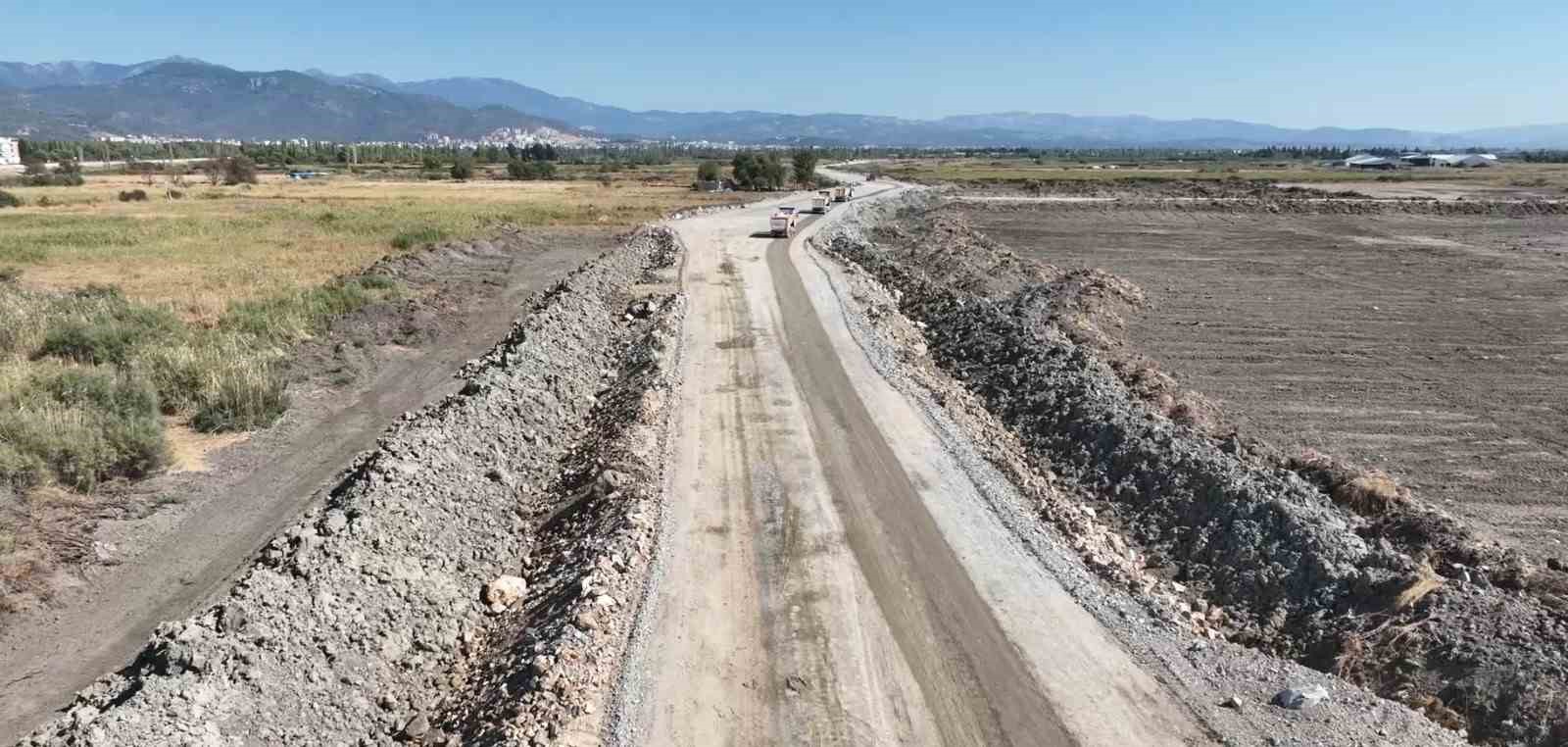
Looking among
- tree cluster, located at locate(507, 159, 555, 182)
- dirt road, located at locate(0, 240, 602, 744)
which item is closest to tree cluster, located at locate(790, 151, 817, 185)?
tree cluster, located at locate(507, 159, 555, 182)

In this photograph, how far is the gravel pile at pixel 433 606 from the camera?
7.98 meters

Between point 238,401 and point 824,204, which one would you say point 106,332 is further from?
point 824,204

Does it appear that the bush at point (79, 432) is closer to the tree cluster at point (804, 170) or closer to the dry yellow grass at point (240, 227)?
the dry yellow grass at point (240, 227)

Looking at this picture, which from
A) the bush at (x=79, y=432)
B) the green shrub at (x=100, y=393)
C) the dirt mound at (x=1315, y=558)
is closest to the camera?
the dirt mound at (x=1315, y=558)

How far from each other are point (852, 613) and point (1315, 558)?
244 inches

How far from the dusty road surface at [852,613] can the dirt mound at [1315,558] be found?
2.49 m

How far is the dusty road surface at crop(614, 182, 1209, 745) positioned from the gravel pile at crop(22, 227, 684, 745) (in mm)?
Result: 705

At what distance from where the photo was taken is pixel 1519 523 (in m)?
13.9

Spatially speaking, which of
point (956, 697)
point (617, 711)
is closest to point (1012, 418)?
point (956, 697)

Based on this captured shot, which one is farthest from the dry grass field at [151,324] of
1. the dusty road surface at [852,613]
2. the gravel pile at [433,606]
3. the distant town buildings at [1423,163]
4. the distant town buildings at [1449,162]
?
the distant town buildings at [1449,162]

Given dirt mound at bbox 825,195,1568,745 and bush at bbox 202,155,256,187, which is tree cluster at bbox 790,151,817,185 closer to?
bush at bbox 202,155,256,187

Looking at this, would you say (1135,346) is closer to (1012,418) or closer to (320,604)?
(1012,418)

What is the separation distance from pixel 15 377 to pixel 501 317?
12.5 m

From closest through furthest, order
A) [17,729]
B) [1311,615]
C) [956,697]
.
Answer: [17,729]
[956,697]
[1311,615]
